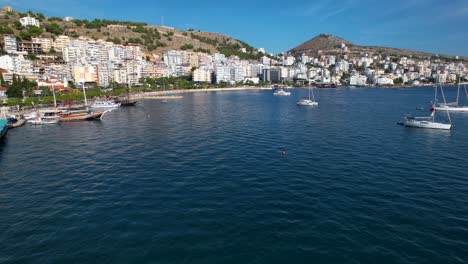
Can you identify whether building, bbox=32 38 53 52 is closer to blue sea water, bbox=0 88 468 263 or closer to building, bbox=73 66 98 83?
building, bbox=73 66 98 83

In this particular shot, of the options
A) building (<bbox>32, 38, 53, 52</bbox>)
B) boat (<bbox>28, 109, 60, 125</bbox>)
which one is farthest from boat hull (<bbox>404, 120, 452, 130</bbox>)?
building (<bbox>32, 38, 53, 52</bbox>)

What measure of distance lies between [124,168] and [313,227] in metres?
16.4

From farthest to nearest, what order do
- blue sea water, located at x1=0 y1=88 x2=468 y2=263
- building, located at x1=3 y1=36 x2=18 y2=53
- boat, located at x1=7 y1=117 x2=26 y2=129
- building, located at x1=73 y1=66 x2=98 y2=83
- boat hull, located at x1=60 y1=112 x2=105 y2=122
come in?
building, located at x1=3 y1=36 x2=18 y2=53
building, located at x1=73 y1=66 x2=98 y2=83
boat hull, located at x1=60 y1=112 x2=105 y2=122
boat, located at x1=7 y1=117 x2=26 y2=129
blue sea water, located at x1=0 y1=88 x2=468 y2=263

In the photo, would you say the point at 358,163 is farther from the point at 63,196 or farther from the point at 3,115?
the point at 3,115

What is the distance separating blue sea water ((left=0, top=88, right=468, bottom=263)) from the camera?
1213 centimetres

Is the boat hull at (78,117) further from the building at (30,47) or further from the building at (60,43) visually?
the building at (60,43)

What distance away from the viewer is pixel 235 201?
16875 mm

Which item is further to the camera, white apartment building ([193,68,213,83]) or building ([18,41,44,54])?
white apartment building ([193,68,213,83])

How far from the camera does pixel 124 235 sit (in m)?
13.3

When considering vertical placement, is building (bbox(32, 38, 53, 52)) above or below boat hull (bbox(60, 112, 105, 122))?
above

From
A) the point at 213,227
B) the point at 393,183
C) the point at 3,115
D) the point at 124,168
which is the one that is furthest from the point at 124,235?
the point at 3,115

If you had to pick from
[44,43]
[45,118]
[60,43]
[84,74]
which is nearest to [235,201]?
[45,118]

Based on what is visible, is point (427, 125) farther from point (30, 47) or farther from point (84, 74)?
point (30, 47)

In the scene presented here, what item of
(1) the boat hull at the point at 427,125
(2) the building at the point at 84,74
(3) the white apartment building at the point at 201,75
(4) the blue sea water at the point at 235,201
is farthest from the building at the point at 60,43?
(1) the boat hull at the point at 427,125
